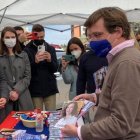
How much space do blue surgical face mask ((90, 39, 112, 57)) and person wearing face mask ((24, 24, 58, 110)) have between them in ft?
7.39

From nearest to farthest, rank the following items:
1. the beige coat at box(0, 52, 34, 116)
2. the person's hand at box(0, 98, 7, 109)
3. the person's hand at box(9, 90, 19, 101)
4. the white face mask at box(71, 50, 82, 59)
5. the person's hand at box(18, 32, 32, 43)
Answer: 1. the person's hand at box(0, 98, 7, 109)
2. the person's hand at box(9, 90, 19, 101)
3. the beige coat at box(0, 52, 34, 116)
4. the white face mask at box(71, 50, 82, 59)
5. the person's hand at box(18, 32, 32, 43)

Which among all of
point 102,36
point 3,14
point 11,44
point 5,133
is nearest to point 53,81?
point 11,44

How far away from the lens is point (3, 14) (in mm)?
4148

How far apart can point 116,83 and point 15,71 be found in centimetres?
231

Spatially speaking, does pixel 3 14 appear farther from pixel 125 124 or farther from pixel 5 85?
pixel 125 124

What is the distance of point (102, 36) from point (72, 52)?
2.43 meters

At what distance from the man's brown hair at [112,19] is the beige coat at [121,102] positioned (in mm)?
105

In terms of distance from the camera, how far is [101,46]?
4.91 ft

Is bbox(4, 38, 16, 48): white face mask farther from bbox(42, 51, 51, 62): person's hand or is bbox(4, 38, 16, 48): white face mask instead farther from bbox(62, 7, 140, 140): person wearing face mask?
bbox(62, 7, 140, 140): person wearing face mask

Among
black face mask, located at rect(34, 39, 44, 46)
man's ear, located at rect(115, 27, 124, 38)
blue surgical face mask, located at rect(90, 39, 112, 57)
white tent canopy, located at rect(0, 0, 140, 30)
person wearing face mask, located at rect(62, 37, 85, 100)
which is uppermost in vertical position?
white tent canopy, located at rect(0, 0, 140, 30)

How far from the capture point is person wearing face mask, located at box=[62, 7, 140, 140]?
1331 millimetres

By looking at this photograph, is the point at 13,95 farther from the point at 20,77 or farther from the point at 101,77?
the point at 101,77

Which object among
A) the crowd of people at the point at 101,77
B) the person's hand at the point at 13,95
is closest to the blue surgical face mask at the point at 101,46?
the crowd of people at the point at 101,77

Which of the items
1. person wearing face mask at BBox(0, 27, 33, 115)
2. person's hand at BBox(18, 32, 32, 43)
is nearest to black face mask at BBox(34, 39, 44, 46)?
person's hand at BBox(18, 32, 32, 43)
